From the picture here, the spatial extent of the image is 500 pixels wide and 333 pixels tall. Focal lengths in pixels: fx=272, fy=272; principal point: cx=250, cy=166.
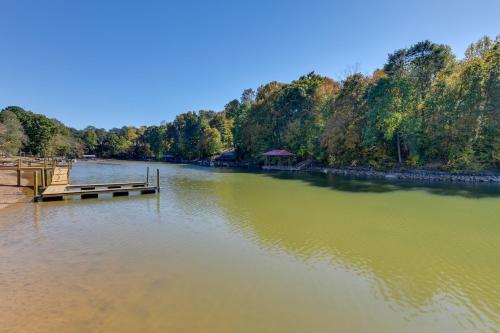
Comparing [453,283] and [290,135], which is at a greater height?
[290,135]

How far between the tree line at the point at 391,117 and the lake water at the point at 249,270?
15024 mm

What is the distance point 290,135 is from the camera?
37.8 m

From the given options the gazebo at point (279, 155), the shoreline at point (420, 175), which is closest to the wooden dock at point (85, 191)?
the shoreline at point (420, 175)

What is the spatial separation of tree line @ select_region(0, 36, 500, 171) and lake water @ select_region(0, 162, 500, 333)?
15.0 m

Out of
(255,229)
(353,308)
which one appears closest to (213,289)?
(353,308)

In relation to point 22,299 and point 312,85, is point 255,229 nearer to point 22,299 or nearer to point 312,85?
point 22,299

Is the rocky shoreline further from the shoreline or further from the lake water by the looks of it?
the lake water

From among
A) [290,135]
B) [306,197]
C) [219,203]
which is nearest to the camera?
[219,203]

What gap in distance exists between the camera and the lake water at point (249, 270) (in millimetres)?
4391

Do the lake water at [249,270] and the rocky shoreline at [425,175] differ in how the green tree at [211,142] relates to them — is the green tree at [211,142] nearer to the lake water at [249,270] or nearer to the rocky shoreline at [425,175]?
the rocky shoreline at [425,175]

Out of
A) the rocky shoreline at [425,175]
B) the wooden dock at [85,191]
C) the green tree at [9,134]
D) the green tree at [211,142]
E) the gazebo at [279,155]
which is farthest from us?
the green tree at [211,142]

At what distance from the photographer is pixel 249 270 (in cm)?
630

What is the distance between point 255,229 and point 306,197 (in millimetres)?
7082

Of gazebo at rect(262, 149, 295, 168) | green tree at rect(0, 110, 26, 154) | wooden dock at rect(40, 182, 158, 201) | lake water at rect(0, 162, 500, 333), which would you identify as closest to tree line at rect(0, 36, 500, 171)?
green tree at rect(0, 110, 26, 154)
